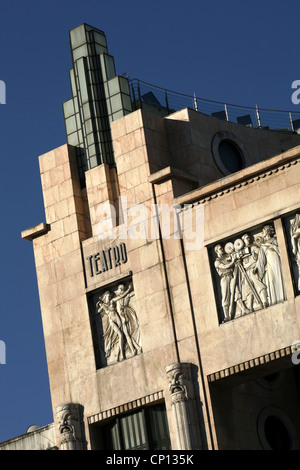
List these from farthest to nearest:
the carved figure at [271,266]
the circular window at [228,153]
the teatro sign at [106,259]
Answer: the circular window at [228,153] < the teatro sign at [106,259] < the carved figure at [271,266]

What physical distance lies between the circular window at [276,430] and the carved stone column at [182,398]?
3.19 meters

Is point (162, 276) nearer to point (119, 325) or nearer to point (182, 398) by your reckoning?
point (119, 325)

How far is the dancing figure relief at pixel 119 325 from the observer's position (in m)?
45.4

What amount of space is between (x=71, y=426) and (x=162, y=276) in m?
5.99

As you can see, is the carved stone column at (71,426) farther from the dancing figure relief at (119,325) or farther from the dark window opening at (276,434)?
the dark window opening at (276,434)

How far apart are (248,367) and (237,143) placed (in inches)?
413

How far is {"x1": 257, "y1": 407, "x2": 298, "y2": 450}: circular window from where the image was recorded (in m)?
44.9

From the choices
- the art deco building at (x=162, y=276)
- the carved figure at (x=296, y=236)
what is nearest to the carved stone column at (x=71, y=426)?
the art deco building at (x=162, y=276)

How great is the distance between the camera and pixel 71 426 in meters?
45.6

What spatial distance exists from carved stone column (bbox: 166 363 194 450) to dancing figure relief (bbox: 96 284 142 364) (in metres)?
2.24

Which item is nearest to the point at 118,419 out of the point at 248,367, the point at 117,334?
the point at 117,334

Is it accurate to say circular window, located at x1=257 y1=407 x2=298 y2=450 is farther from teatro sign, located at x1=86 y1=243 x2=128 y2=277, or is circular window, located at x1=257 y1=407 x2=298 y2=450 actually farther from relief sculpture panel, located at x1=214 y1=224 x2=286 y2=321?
teatro sign, located at x1=86 y1=243 x2=128 y2=277

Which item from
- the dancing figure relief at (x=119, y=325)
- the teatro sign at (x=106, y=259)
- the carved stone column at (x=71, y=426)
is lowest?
the carved stone column at (x=71, y=426)
